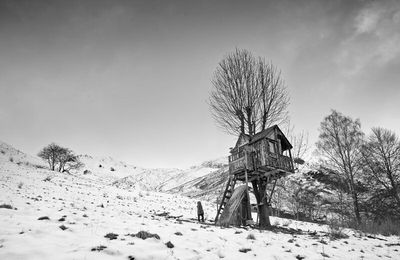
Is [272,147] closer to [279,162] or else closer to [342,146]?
[279,162]

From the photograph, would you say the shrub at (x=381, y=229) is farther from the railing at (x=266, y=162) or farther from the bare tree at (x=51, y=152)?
the bare tree at (x=51, y=152)

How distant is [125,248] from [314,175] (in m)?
32.6

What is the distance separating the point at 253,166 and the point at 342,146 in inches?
401

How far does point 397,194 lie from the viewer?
19953 mm

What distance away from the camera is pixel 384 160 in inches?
806

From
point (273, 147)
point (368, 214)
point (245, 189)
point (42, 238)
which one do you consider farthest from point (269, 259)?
point (368, 214)

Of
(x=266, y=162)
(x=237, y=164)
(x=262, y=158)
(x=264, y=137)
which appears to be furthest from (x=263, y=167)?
(x=264, y=137)

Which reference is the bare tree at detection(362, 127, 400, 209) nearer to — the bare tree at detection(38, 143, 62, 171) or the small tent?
the small tent

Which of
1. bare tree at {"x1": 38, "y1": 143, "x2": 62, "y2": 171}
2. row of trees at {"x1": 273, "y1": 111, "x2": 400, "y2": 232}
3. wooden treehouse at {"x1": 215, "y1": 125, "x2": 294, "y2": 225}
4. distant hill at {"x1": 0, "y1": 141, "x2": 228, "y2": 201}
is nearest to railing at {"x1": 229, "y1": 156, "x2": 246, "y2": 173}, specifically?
wooden treehouse at {"x1": 215, "y1": 125, "x2": 294, "y2": 225}

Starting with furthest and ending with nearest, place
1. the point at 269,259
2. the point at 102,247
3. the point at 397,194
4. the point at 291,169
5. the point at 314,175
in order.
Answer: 1. the point at 314,175
2. the point at 397,194
3. the point at 291,169
4. the point at 269,259
5. the point at 102,247

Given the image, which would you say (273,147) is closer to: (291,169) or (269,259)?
(291,169)

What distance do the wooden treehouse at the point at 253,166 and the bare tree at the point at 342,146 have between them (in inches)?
245

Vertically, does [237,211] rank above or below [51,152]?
below

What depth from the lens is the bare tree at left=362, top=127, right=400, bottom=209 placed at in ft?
65.7
